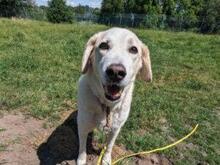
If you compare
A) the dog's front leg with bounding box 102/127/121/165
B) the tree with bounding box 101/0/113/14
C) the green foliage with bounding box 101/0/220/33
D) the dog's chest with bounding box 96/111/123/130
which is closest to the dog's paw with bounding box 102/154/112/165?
the dog's front leg with bounding box 102/127/121/165

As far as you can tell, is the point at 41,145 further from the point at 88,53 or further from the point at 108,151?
the point at 88,53

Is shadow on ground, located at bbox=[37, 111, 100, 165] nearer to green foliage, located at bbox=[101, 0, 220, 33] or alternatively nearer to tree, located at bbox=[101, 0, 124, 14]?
green foliage, located at bbox=[101, 0, 220, 33]

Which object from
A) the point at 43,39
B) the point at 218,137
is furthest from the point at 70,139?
the point at 43,39

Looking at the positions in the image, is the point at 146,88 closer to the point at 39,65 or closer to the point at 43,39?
the point at 39,65

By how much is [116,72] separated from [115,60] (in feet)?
0.45

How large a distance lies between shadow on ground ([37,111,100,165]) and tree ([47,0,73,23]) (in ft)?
143

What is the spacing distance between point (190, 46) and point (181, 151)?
342 inches

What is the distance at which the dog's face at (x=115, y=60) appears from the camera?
3.26 m

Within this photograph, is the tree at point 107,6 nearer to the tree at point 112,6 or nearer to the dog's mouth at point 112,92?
the tree at point 112,6

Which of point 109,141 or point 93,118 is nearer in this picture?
point 93,118

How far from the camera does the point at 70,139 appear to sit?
4852 mm

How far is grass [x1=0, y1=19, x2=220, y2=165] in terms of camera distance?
5157 millimetres

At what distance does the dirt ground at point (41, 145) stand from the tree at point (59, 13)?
43327 mm

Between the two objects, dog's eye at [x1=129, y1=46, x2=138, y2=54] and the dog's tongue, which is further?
dog's eye at [x1=129, y1=46, x2=138, y2=54]
